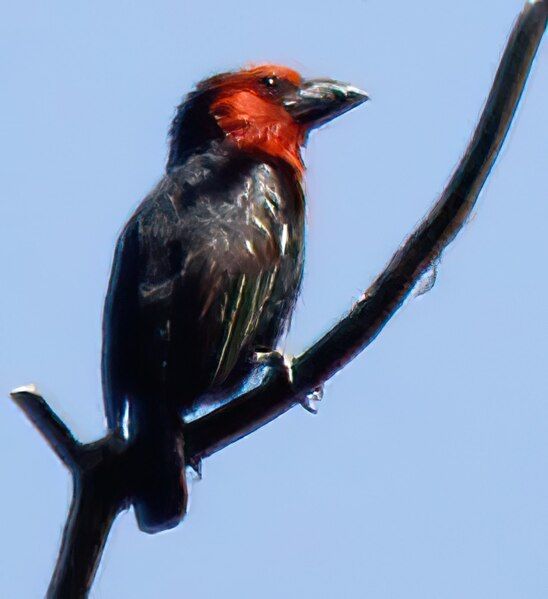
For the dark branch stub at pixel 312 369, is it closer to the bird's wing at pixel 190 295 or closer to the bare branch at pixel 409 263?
the bare branch at pixel 409 263

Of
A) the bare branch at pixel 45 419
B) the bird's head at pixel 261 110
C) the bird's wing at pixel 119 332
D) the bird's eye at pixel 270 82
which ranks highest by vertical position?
the bird's eye at pixel 270 82

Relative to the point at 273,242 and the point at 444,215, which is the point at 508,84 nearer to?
the point at 444,215

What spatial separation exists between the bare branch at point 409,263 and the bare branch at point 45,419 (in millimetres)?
387

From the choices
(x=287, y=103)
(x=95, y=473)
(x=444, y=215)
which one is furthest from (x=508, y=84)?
(x=287, y=103)

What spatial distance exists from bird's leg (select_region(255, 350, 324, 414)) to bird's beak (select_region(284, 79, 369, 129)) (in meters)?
1.25

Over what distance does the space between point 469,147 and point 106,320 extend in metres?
1.67

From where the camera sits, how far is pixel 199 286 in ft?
12.2

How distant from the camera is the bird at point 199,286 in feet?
12.0

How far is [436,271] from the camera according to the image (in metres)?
2.69

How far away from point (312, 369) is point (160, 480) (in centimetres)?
60

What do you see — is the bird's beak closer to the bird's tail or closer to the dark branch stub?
the bird's tail

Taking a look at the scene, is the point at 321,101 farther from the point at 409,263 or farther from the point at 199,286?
the point at 409,263

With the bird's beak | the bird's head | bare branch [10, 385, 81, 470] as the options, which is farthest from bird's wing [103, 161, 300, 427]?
bare branch [10, 385, 81, 470]

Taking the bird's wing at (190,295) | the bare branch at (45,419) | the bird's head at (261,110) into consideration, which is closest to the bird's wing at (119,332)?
the bird's wing at (190,295)
